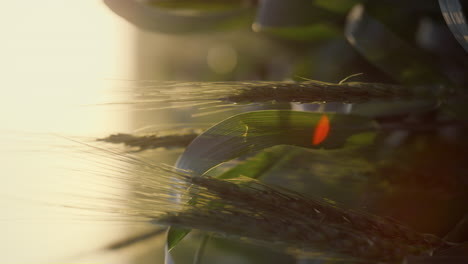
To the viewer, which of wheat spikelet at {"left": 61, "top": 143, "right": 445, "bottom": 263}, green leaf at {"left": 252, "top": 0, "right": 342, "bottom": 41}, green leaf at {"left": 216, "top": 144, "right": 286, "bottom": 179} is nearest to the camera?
wheat spikelet at {"left": 61, "top": 143, "right": 445, "bottom": 263}

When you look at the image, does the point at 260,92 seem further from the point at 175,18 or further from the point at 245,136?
the point at 175,18

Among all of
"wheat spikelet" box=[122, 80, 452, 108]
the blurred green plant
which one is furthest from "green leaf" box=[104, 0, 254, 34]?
"wheat spikelet" box=[122, 80, 452, 108]

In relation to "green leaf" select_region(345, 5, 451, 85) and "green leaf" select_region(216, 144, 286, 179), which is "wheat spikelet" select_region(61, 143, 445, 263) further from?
"green leaf" select_region(345, 5, 451, 85)

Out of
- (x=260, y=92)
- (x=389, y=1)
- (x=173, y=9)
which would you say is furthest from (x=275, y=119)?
(x=173, y=9)

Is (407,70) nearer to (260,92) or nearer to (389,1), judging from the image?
(389,1)

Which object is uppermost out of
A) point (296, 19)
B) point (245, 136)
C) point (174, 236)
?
point (296, 19)

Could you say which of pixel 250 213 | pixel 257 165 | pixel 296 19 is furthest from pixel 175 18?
pixel 250 213

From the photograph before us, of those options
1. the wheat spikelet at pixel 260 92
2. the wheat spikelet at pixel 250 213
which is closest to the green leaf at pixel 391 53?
the wheat spikelet at pixel 260 92

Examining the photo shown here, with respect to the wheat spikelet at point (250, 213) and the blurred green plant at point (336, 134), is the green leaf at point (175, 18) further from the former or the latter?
the wheat spikelet at point (250, 213)
